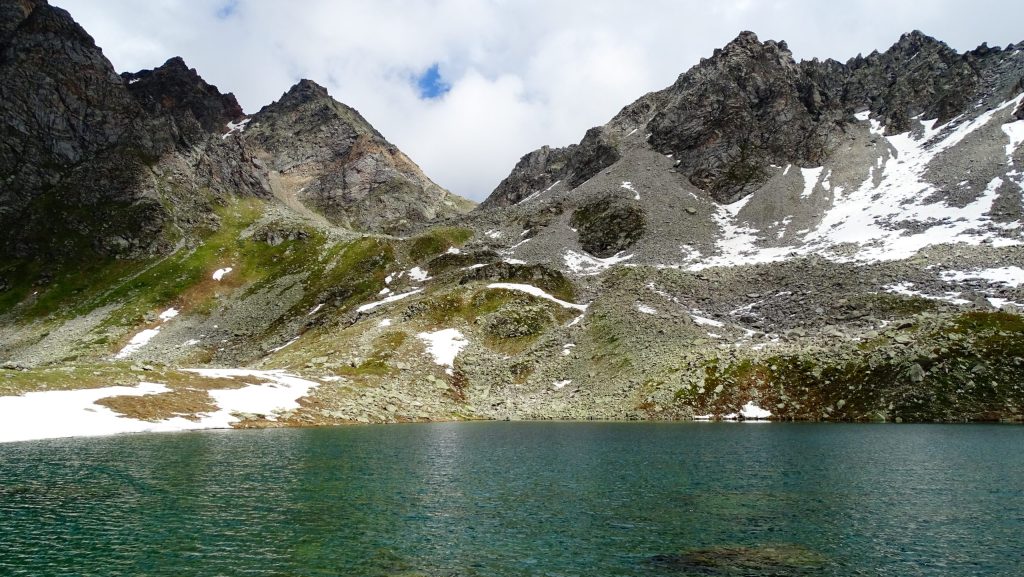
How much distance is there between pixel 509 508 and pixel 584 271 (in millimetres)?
110834

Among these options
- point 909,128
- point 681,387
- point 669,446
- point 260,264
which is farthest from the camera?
point 909,128

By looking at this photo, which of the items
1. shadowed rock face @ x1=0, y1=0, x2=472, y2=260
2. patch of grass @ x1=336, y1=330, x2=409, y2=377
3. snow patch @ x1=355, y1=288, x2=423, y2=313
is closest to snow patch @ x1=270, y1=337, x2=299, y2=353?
snow patch @ x1=355, y1=288, x2=423, y2=313

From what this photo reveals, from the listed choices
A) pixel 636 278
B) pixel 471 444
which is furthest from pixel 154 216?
pixel 471 444

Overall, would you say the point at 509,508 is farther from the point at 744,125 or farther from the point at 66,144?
the point at 66,144

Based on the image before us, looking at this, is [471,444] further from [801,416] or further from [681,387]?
[801,416]

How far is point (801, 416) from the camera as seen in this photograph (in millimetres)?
70500

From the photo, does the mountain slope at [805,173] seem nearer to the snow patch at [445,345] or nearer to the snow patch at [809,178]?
the snow patch at [809,178]

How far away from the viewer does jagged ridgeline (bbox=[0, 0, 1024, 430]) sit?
73000mm

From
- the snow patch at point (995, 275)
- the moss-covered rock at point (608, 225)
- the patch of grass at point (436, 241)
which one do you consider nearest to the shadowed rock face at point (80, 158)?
the patch of grass at point (436, 241)

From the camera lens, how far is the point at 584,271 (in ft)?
446

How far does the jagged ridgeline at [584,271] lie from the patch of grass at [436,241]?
1.26 m

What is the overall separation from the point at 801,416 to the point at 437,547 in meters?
62.7

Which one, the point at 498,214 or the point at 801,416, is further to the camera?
the point at 498,214

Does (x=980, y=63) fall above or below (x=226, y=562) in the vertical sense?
above
